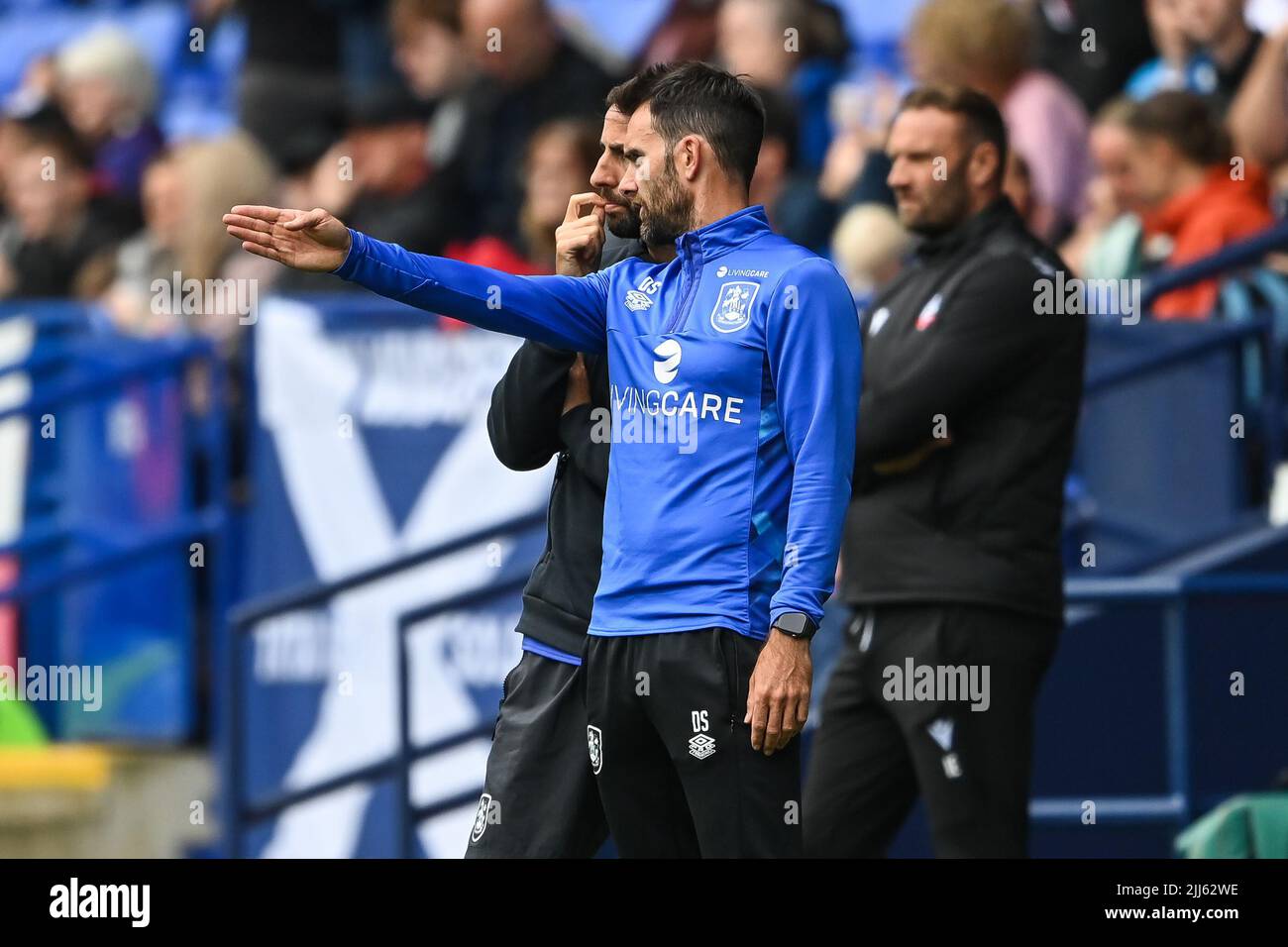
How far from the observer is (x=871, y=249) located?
8.36m

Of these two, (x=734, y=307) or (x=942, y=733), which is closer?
(x=734, y=307)

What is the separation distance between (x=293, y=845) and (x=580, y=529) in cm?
408

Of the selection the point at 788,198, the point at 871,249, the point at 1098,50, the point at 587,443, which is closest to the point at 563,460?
the point at 587,443

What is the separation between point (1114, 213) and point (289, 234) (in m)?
4.72

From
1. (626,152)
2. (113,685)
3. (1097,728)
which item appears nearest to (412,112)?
(113,685)

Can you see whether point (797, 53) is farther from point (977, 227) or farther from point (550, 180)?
point (977, 227)

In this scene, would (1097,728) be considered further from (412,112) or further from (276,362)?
(412,112)

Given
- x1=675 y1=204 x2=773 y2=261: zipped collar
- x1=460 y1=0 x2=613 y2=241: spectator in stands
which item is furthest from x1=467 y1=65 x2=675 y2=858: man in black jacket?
x1=460 y1=0 x2=613 y2=241: spectator in stands

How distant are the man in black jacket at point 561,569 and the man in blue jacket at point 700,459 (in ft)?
0.45

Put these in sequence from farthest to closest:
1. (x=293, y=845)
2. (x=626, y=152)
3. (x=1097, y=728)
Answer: (x=293, y=845) < (x=1097, y=728) < (x=626, y=152)

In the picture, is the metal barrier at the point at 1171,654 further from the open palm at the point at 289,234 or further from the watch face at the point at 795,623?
the open palm at the point at 289,234

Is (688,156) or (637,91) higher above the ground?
A: (637,91)

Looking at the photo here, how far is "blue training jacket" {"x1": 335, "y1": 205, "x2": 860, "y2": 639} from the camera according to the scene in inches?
170

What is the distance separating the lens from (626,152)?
4.58m
